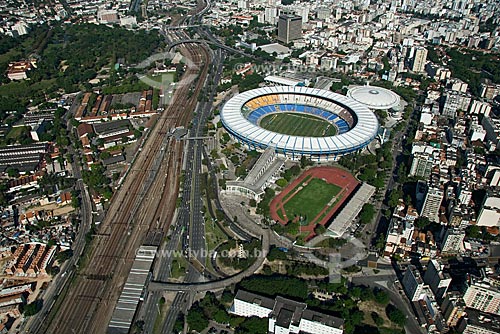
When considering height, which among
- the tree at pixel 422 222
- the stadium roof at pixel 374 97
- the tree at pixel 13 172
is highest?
the stadium roof at pixel 374 97

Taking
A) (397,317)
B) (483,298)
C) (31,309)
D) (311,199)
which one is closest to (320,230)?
(311,199)

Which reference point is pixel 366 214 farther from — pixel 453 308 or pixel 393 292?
pixel 453 308

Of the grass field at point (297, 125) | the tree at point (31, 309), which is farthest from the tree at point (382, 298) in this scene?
the tree at point (31, 309)

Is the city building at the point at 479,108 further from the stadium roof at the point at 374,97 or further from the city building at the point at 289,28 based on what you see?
the city building at the point at 289,28

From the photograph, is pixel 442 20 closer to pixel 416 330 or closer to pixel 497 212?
pixel 497 212

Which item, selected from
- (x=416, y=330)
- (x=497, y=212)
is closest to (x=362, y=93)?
(x=497, y=212)

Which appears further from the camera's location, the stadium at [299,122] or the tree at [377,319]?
the stadium at [299,122]
